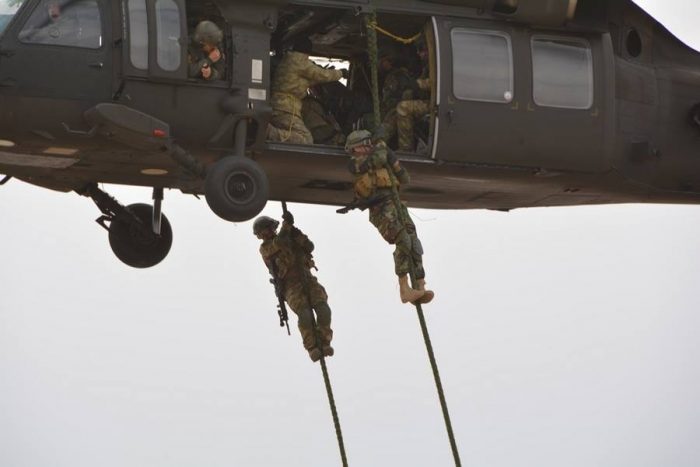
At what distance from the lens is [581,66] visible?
19.9m

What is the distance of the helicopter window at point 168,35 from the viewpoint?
59.9 ft

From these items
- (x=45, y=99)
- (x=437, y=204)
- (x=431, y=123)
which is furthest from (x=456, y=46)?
(x=45, y=99)

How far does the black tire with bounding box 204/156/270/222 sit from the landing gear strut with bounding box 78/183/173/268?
8.10ft

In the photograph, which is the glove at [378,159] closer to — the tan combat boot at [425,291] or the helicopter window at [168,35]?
the tan combat boot at [425,291]

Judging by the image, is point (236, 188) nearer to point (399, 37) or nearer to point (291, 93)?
point (291, 93)

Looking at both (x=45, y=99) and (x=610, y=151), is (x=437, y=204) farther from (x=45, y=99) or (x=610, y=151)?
(x=45, y=99)

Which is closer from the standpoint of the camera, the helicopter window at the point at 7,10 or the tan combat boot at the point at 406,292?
the helicopter window at the point at 7,10

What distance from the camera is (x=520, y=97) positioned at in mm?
19531

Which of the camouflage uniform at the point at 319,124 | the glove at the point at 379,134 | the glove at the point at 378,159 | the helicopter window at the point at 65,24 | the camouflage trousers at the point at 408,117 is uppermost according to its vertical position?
the helicopter window at the point at 65,24

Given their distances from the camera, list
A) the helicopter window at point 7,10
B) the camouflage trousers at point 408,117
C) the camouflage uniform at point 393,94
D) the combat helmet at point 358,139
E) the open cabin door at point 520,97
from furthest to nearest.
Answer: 1. the camouflage uniform at point 393,94
2. the camouflage trousers at point 408,117
3. the open cabin door at point 520,97
4. the combat helmet at point 358,139
5. the helicopter window at point 7,10

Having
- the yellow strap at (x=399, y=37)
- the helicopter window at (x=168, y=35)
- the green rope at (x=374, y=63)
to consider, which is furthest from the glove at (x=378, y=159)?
the helicopter window at (x=168, y=35)

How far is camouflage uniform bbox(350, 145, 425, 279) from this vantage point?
61.7 ft

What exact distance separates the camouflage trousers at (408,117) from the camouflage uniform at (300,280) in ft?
5.87

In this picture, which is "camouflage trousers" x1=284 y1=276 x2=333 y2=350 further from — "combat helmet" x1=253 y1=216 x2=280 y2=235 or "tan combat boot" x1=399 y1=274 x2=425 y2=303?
"tan combat boot" x1=399 y1=274 x2=425 y2=303
